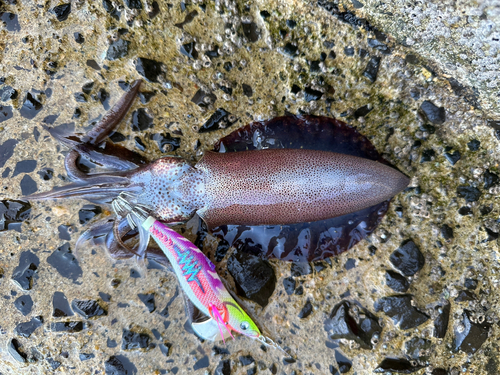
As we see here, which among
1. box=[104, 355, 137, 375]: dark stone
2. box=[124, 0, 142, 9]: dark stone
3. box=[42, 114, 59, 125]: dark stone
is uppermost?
box=[124, 0, 142, 9]: dark stone

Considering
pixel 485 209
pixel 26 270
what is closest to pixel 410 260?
pixel 485 209

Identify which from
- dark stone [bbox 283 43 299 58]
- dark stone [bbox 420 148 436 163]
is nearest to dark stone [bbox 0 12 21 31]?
dark stone [bbox 283 43 299 58]

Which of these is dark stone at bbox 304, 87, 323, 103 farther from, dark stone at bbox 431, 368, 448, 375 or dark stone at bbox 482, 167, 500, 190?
dark stone at bbox 431, 368, 448, 375

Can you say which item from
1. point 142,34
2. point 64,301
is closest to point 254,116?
point 142,34

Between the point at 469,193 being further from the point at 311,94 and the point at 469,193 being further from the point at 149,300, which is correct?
the point at 149,300

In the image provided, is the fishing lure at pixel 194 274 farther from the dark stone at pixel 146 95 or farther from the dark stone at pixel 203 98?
the dark stone at pixel 203 98

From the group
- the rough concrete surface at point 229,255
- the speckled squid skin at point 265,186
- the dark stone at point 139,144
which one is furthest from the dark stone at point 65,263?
the dark stone at point 139,144
